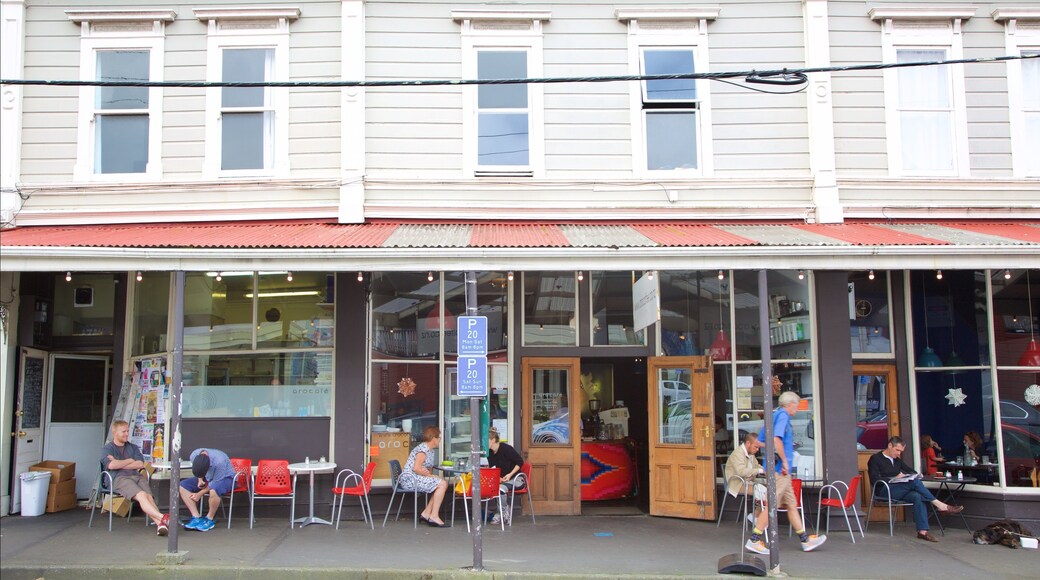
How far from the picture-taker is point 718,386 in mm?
11445

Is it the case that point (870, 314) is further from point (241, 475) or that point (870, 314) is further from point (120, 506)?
point (120, 506)

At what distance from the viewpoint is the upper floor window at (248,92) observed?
36.9ft

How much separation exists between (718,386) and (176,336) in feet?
22.5

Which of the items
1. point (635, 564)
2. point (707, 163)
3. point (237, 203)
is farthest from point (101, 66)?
point (635, 564)

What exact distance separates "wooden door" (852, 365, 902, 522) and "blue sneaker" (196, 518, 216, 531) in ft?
27.0

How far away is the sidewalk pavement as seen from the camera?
7980 mm

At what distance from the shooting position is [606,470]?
12.2 meters

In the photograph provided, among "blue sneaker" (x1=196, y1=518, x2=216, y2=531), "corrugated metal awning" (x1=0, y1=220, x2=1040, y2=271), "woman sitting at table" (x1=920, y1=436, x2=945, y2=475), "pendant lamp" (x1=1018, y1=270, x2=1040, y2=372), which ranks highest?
"corrugated metal awning" (x1=0, y1=220, x2=1040, y2=271)

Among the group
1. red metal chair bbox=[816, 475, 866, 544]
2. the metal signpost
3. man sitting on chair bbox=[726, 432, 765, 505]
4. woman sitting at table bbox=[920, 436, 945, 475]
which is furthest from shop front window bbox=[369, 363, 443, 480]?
woman sitting at table bbox=[920, 436, 945, 475]

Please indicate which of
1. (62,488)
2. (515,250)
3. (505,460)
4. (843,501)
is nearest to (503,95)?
(515,250)

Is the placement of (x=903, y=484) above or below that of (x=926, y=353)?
below

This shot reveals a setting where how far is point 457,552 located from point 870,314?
21.2 feet

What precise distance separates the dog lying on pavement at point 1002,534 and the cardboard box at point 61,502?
11405 millimetres

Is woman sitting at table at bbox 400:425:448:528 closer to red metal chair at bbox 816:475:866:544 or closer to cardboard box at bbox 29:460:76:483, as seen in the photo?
red metal chair at bbox 816:475:866:544
